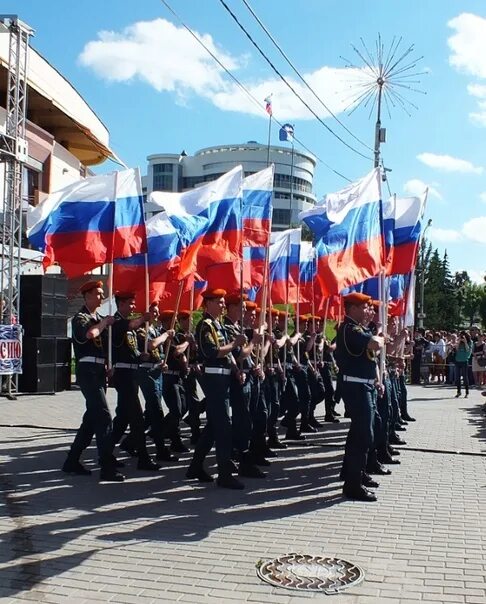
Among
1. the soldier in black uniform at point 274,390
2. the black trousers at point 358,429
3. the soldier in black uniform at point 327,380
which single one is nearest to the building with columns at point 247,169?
the soldier in black uniform at point 327,380

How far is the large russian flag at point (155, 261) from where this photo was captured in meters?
9.74

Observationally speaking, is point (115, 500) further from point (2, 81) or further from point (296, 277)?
point (2, 81)

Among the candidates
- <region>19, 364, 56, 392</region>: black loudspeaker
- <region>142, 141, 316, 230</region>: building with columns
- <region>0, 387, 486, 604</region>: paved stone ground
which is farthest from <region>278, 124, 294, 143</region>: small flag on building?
<region>142, 141, 316, 230</region>: building with columns

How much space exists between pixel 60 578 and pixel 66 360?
13.2 meters

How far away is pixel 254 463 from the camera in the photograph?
845 centimetres

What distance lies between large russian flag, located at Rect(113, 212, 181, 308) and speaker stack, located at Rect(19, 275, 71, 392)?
22.5 feet

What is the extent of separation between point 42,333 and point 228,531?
11625 mm

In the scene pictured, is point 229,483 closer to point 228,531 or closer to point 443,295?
point 228,531

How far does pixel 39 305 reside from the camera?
54.2ft

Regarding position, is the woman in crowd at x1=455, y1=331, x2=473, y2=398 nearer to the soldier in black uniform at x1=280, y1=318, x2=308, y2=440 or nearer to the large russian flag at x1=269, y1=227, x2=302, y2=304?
the large russian flag at x1=269, y1=227, x2=302, y2=304

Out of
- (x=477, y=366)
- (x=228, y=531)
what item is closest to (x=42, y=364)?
(x=228, y=531)

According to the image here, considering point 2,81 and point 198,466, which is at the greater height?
point 2,81

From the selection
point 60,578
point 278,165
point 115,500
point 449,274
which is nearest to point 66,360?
point 115,500

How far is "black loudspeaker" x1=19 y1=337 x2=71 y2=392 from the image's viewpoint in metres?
16.4
